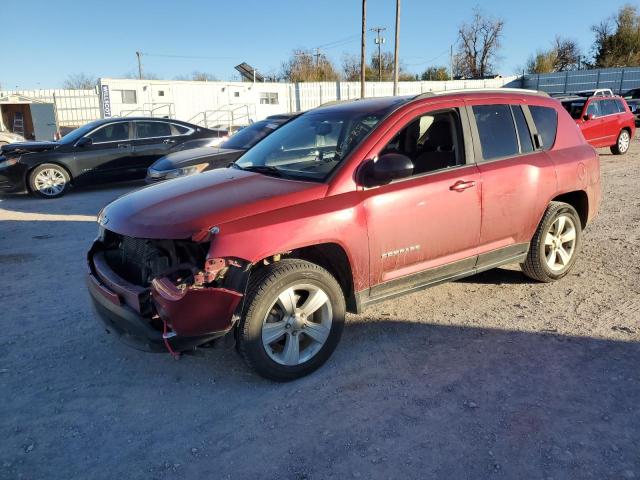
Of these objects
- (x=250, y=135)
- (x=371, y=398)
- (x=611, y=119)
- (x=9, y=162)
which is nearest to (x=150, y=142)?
(x=9, y=162)

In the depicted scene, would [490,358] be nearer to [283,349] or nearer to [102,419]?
[283,349]

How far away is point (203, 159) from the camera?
8.62 metres

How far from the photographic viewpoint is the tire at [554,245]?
4738 mm

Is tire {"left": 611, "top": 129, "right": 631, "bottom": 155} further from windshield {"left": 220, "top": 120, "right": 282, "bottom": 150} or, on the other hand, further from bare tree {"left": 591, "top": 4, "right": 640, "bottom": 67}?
bare tree {"left": 591, "top": 4, "right": 640, "bottom": 67}

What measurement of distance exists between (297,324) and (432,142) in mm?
2071

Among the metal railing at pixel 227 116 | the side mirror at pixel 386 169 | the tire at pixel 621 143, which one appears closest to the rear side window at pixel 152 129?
the side mirror at pixel 386 169

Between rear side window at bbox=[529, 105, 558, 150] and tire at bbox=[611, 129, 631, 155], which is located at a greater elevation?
rear side window at bbox=[529, 105, 558, 150]

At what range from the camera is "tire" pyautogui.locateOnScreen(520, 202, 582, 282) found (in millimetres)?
4738

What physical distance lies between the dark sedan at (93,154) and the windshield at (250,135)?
6.38 feet

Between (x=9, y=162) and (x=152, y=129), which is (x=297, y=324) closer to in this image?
(x=9, y=162)

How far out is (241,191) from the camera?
3.53 m

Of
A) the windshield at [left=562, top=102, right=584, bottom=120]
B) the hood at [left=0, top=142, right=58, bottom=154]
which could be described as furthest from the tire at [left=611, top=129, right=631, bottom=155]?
the hood at [left=0, top=142, right=58, bottom=154]

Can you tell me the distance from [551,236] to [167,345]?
12.1ft

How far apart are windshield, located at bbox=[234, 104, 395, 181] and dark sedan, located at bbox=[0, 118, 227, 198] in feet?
23.6
